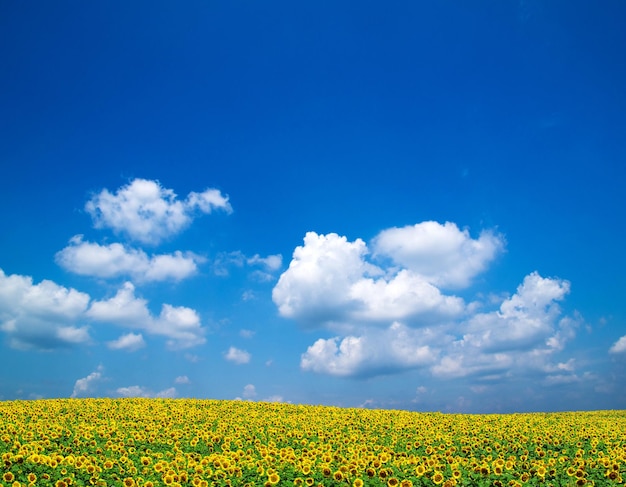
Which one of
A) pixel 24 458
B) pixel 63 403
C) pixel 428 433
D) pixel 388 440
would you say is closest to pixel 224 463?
pixel 24 458

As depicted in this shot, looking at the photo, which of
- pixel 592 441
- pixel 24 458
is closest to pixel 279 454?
pixel 24 458

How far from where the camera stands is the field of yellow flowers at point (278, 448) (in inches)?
473

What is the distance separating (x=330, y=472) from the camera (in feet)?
39.3

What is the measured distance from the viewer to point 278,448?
59.1 ft

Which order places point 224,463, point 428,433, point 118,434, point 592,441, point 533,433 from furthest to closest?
1. point 533,433
2. point 428,433
3. point 592,441
4. point 118,434
5. point 224,463

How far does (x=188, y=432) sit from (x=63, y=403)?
12559 millimetres

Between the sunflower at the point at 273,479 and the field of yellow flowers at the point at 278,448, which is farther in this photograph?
the field of yellow flowers at the point at 278,448

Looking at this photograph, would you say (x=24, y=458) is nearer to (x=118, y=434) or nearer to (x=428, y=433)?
(x=118, y=434)

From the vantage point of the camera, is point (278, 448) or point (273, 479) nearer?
point (273, 479)

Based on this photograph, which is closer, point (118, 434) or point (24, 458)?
point (24, 458)

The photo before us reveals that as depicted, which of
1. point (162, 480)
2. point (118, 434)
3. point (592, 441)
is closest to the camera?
point (162, 480)

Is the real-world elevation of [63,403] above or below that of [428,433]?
above

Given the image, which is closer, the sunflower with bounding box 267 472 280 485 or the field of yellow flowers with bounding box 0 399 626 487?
the sunflower with bounding box 267 472 280 485

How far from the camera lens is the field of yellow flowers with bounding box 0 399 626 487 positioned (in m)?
12.0
